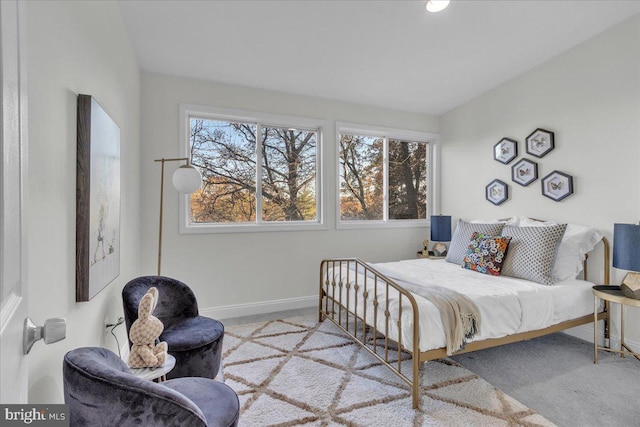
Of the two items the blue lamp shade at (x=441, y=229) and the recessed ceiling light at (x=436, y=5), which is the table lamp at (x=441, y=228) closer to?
the blue lamp shade at (x=441, y=229)

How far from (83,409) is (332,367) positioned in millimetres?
1711

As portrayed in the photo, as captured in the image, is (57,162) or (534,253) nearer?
A: (57,162)

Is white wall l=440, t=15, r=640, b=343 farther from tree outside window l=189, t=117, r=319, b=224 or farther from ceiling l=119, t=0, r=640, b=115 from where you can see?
tree outside window l=189, t=117, r=319, b=224

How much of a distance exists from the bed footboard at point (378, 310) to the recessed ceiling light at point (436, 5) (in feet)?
6.92

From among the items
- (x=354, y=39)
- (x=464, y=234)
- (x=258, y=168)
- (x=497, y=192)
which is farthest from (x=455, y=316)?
(x=258, y=168)

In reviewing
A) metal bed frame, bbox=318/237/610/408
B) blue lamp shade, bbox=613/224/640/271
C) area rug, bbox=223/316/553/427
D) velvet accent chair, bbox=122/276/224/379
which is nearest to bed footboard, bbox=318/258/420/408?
metal bed frame, bbox=318/237/610/408

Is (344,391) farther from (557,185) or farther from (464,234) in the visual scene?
(557,185)

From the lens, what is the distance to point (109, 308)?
78.0 inches

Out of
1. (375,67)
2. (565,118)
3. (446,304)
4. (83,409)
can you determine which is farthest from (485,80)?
(83,409)

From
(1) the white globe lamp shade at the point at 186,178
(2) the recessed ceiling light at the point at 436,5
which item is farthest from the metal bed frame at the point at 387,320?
(2) the recessed ceiling light at the point at 436,5

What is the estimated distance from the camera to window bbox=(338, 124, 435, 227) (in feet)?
13.6

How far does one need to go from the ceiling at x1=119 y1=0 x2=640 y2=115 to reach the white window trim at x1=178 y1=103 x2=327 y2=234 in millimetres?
325

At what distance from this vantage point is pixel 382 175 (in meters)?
4.40

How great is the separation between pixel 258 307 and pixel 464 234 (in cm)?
248
